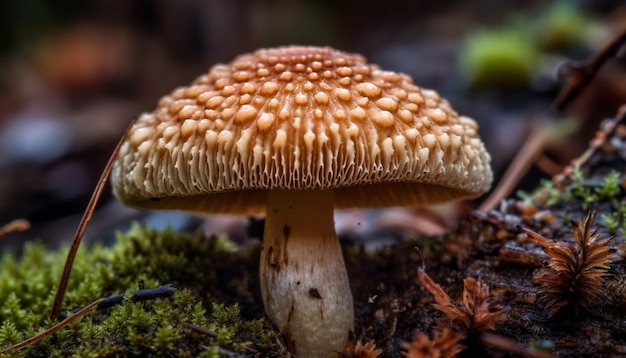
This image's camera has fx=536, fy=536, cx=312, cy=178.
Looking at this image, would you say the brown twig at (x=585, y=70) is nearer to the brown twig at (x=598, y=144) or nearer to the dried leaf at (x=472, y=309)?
the brown twig at (x=598, y=144)

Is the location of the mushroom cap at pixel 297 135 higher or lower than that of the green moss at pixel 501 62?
lower

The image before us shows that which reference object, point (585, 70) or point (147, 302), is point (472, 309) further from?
point (585, 70)

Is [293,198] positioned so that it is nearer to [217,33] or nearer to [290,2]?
[217,33]

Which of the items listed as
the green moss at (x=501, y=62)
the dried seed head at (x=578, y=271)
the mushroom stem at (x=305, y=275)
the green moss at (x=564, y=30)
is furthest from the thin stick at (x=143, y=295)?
the green moss at (x=564, y=30)

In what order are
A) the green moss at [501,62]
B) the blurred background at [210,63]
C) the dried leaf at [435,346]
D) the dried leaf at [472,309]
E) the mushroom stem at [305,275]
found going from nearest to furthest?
the dried leaf at [435,346]
the dried leaf at [472,309]
the mushroom stem at [305,275]
the blurred background at [210,63]
the green moss at [501,62]

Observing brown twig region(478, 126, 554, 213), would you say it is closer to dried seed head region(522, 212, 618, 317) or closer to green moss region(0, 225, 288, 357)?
dried seed head region(522, 212, 618, 317)


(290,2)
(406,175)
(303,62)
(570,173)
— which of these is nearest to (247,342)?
(406,175)
